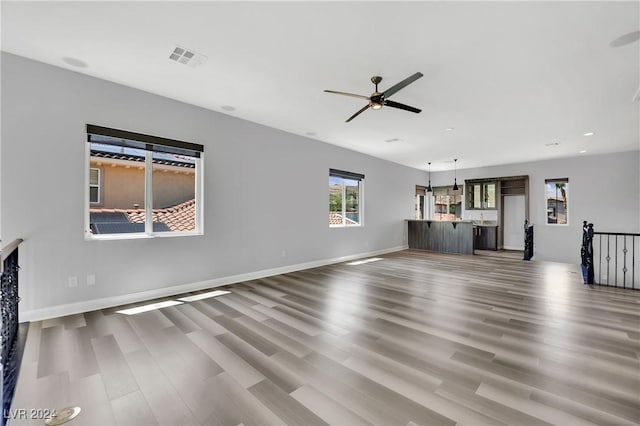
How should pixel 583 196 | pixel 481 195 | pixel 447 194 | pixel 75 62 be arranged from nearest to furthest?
pixel 75 62
pixel 583 196
pixel 481 195
pixel 447 194

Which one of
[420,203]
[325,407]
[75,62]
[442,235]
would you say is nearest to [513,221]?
[442,235]

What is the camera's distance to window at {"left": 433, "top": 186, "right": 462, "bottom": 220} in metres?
10.8

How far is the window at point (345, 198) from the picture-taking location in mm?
7094

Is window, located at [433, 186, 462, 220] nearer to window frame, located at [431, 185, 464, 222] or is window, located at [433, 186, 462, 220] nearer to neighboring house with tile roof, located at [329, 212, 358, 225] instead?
window frame, located at [431, 185, 464, 222]

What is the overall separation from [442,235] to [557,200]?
366cm

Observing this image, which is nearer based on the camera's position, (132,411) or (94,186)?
(132,411)

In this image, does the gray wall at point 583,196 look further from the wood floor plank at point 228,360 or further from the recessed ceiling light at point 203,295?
the wood floor plank at point 228,360

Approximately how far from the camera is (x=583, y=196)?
8117 mm

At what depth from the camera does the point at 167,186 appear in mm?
4344

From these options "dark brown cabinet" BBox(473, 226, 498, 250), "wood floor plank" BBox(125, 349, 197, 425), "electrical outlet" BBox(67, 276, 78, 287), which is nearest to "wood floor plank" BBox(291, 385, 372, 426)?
"wood floor plank" BBox(125, 349, 197, 425)

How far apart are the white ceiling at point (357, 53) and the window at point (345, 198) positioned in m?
2.34

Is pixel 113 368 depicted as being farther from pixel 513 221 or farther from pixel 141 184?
pixel 513 221

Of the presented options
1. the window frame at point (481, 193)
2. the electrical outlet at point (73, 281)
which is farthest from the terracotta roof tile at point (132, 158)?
the window frame at point (481, 193)

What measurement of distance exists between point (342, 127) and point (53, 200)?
4.46m
